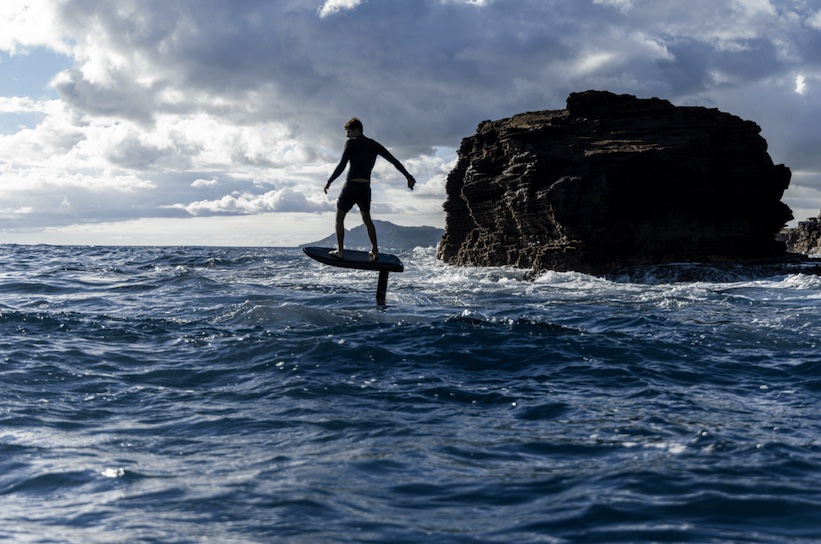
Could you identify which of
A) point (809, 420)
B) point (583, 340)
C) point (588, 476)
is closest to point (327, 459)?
point (588, 476)

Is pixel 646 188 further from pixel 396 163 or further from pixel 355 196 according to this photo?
pixel 355 196

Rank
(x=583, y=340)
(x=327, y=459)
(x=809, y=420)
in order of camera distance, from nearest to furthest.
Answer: (x=327, y=459) < (x=809, y=420) < (x=583, y=340)

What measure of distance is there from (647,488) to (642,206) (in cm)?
2959

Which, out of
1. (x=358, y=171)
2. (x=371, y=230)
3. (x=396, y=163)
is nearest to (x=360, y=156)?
(x=358, y=171)

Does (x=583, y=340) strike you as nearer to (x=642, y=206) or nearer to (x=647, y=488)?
(x=647, y=488)

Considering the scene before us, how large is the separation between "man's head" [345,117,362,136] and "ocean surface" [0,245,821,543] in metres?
3.73

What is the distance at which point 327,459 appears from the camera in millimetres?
6363

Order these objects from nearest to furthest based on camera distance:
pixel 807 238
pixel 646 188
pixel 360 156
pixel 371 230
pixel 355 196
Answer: pixel 360 156 < pixel 355 196 < pixel 371 230 < pixel 646 188 < pixel 807 238

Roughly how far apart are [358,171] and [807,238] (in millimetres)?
53456

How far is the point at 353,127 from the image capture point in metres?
14.1

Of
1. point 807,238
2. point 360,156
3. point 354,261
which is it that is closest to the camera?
point 360,156

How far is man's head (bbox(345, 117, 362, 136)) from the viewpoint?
14.1m

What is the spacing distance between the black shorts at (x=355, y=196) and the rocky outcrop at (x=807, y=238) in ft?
156

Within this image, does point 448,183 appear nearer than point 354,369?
No
